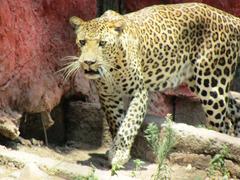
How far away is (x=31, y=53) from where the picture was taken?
8508mm

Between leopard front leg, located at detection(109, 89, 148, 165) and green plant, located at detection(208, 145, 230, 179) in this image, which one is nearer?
green plant, located at detection(208, 145, 230, 179)

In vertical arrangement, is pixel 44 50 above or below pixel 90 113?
above

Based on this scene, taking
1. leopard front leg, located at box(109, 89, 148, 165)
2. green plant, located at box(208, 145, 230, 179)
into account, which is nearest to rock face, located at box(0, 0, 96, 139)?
leopard front leg, located at box(109, 89, 148, 165)

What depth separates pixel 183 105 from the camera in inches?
469

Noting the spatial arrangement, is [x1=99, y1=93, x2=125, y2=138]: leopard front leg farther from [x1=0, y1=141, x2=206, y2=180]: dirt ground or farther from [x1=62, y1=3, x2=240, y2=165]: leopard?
[x1=0, y1=141, x2=206, y2=180]: dirt ground

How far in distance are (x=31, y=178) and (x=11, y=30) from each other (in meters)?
2.44

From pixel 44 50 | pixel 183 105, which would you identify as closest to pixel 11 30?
pixel 44 50

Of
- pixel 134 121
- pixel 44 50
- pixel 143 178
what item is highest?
pixel 44 50

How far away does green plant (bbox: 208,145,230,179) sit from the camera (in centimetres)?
714

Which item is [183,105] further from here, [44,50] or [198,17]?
[44,50]

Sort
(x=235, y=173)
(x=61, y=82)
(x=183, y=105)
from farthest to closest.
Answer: (x=183, y=105) → (x=61, y=82) → (x=235, y=173)

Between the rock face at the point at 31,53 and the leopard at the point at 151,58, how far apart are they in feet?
0.98

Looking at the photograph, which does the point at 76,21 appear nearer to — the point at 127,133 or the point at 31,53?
the point at 31,53

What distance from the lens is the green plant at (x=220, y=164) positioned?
714 cm
